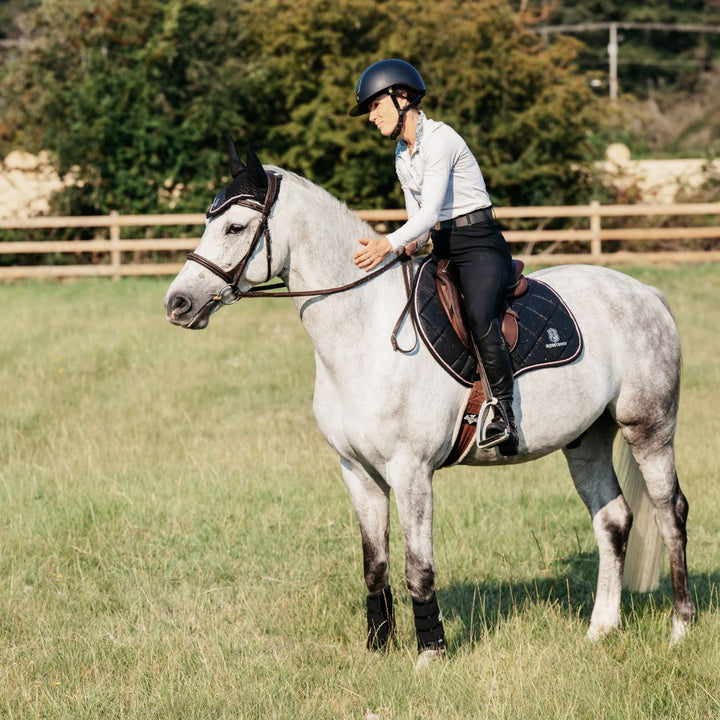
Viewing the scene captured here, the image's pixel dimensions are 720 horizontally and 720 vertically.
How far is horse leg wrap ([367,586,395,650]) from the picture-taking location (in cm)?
546

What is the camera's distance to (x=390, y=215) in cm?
2092

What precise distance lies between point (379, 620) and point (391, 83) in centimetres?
280

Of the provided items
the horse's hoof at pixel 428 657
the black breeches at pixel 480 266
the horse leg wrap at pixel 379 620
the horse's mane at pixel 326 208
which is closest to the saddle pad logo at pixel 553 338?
the black breeches at pixel 480 266

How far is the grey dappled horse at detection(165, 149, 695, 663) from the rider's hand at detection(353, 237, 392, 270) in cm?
15

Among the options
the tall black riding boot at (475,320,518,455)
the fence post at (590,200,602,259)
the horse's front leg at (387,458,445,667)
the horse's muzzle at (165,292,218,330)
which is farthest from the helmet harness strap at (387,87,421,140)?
the fence post at (590,200,602,259)

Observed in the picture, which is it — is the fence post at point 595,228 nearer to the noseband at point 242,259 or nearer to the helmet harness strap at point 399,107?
the helmet harness strap at point 399,107

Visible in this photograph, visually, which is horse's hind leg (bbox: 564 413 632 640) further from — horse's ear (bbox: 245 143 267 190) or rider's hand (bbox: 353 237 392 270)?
horse's ear (bbox: 245 143 267 190)

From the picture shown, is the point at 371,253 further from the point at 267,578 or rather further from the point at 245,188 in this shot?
the point at 267,578

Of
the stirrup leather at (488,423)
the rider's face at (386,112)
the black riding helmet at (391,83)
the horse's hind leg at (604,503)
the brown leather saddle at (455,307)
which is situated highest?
the black riding helmet at (391,83)

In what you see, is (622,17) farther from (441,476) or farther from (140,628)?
(140,628)

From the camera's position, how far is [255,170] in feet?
15.9

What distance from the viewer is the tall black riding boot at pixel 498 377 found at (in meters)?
5.13

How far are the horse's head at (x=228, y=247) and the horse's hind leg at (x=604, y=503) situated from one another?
2.48 m

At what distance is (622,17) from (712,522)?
170 ft
